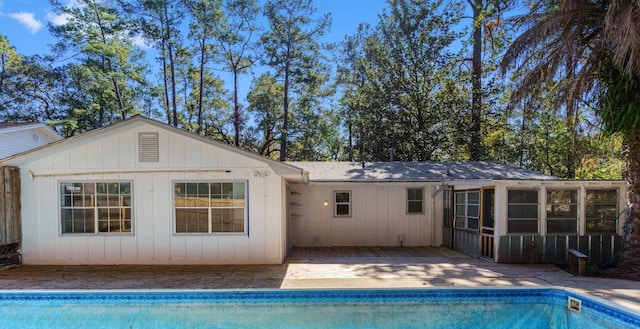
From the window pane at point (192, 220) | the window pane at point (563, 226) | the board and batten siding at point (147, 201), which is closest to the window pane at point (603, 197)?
the window pane at point (563, 226)

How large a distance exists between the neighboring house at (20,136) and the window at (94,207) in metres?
5.16

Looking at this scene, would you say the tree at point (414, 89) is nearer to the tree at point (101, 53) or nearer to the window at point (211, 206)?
the window at point (211, 206)

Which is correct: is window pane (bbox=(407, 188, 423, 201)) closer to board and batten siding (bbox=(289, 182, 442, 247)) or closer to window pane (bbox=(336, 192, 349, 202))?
Result: board and batten siding (bbox=(289, 182, 442, 247))

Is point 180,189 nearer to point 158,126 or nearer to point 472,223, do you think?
point 158,126

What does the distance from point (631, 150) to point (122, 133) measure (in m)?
11.6

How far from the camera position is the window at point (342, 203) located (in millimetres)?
11766

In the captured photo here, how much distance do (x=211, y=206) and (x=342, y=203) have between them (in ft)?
15.2

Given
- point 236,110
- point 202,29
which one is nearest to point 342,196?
point 236,110

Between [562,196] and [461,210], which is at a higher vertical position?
[562,196]

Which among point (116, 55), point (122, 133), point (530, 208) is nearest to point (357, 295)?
point (530, 208)

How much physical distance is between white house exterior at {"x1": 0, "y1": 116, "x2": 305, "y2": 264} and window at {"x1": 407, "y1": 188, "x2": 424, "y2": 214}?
4.81 meters

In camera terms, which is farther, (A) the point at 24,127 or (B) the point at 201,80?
(B) the point at 201,80

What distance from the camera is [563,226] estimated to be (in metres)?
8.85

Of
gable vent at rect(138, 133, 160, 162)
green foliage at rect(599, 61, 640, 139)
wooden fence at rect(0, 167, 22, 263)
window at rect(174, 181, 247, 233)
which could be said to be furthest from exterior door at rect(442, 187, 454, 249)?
wooden fence at rect(0, 167, 22, 263)
